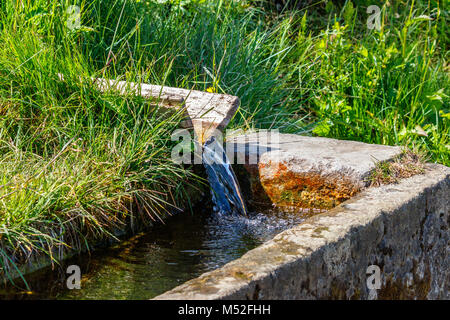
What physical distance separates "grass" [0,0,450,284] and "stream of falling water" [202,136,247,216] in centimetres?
16

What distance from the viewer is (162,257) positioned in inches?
110

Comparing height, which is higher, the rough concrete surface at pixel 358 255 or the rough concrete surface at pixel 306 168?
the rough concrete surface at pixel 306 168

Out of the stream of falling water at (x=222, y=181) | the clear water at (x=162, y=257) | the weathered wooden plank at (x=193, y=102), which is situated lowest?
the clear water at (x=162, y=257)

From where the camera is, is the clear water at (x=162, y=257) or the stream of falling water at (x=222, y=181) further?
the stream of falling water at (x=222, y=181)

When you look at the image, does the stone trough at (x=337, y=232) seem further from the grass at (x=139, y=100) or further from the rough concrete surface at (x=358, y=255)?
the grass at (x=139, y=100)

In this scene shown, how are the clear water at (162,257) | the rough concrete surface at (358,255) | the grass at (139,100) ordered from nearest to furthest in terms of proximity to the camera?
the rough concrete surface at (358,255)
the clear water at (162,257)
the grass at (139,100)

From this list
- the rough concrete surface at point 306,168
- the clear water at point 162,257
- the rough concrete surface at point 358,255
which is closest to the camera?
the rough concrete surface at point 358,255

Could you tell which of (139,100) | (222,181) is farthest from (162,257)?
(139,100)

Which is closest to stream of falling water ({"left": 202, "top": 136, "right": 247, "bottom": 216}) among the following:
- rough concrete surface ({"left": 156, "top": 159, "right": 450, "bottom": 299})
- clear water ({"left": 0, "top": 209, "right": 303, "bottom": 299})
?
clear water ({"left": 0, "top": 209, "right": 303, "bottom": 299})

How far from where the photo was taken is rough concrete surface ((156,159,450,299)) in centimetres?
201

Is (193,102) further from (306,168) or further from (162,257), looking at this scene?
(162,257)

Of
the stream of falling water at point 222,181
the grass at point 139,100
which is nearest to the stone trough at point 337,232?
the stream of falling water at point 222,181

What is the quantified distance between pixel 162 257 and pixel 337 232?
0.85 m

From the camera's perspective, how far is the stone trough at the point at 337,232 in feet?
6.82
